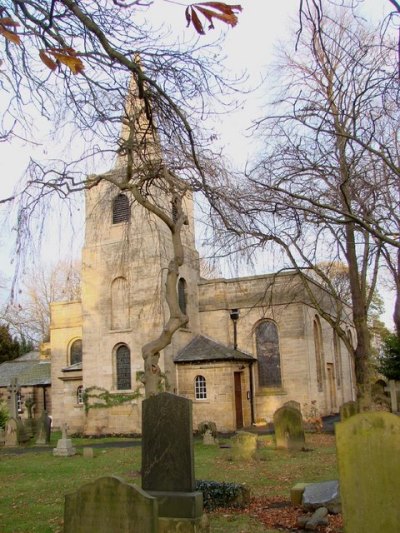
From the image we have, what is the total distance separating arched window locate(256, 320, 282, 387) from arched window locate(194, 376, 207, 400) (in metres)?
3.49

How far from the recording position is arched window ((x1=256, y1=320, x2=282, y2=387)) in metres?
29.3

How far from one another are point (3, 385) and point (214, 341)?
16.6m

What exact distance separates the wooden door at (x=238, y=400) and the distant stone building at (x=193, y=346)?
2.0 inches

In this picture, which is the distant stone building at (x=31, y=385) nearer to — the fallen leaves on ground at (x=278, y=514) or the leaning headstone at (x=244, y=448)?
the leaning headstone at (x=244, y=448)

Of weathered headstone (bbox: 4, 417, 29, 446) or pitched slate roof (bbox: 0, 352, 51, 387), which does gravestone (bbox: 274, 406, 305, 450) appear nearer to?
weathered headstone (bbox: 4, 417, 29, 446)

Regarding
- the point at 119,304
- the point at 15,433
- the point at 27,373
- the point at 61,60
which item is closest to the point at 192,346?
the point at 119,304

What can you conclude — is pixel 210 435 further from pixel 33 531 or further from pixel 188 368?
pixel 33 531

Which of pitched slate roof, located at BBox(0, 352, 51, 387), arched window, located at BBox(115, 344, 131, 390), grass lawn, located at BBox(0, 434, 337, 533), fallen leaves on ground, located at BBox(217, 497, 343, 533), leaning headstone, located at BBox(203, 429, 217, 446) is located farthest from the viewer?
pitched slate roof, located at BBox(0, 352, 51, 387)

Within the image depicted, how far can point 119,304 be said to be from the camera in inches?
1131

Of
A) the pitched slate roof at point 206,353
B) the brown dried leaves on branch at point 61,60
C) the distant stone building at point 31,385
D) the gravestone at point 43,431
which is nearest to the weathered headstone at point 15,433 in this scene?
the gravestone at point 43,431

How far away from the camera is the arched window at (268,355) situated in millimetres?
29281

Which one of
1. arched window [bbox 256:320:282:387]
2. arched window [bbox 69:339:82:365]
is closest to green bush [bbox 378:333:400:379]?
arched window [bbox 256:320:282:387]

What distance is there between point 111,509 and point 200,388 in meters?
22.5

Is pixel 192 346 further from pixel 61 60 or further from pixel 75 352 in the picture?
pixel 61 60
